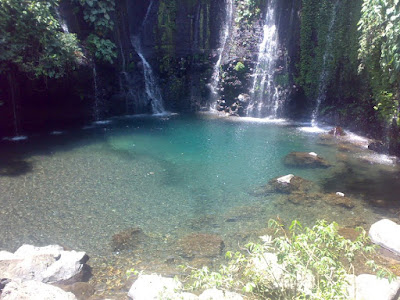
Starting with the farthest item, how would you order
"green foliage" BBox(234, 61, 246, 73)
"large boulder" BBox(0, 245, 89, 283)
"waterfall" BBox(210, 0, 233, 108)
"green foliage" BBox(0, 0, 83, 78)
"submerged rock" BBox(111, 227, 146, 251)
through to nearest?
"waterfall" BBox(210, 0, 233, 108) → "green foliage" BBox(234, 61, 246, 73) → "green foliage" BBox(0, 0, 83, 78) → "submerged rock" BBox(111, 227, 146, 251) → "large boulder" BBox(0, 245, 89, 283)

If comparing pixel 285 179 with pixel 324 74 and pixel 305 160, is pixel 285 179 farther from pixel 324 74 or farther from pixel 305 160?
pixel 324 74

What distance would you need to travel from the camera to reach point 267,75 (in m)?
19.7

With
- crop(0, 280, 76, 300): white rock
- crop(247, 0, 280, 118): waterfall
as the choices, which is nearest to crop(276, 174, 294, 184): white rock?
crop(0, 280, 76, 300): white rock

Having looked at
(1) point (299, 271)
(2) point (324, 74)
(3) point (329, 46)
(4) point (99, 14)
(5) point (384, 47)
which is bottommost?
(1) point (299, 271)

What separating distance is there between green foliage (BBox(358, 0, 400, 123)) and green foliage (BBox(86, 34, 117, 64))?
465 inches

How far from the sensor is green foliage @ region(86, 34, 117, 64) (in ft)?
57.3

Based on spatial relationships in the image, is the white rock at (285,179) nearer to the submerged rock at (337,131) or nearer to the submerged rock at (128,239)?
the submerged rock at (128,239)

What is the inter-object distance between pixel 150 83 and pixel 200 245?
14849mm

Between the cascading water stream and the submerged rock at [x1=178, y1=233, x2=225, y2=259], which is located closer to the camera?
the submerged rock at [x1=178, y1=233, x2=225, y2=259]

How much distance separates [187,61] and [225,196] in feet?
43.6

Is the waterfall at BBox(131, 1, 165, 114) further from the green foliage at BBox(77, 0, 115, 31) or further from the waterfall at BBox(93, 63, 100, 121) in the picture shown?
the waterfall at BBox(93, 63, 100, 121)

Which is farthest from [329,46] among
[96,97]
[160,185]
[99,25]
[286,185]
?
[96,97]

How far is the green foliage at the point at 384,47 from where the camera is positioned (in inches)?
317

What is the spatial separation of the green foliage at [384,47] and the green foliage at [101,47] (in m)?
11.8
